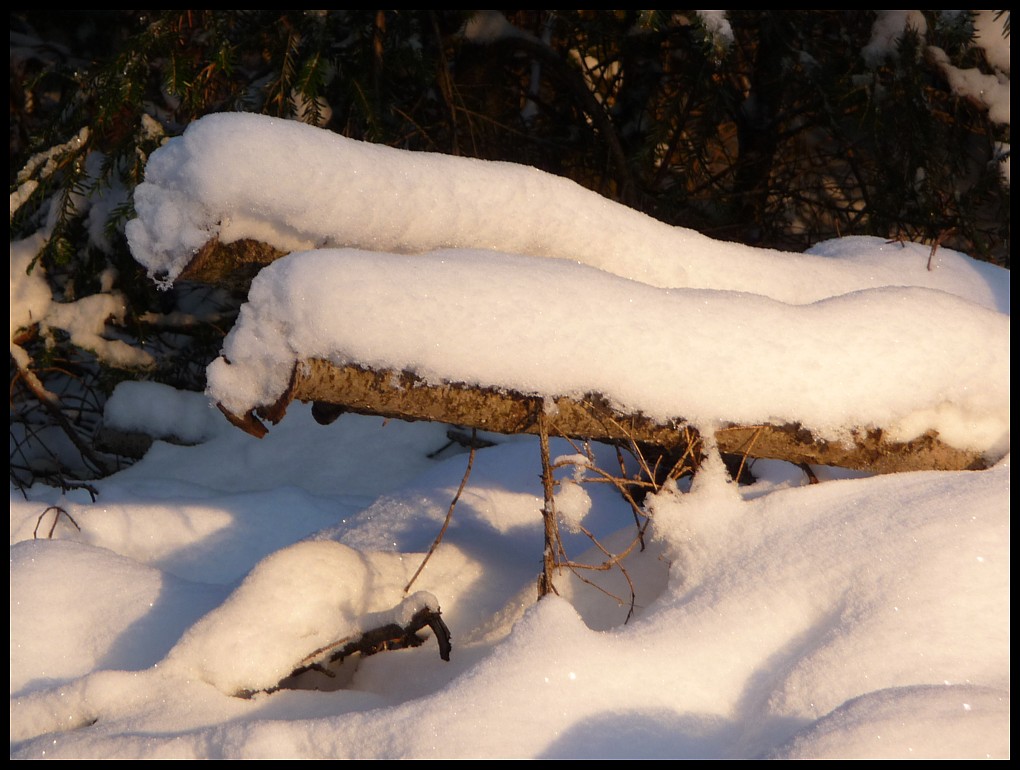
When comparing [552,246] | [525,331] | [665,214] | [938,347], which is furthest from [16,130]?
[938,347]

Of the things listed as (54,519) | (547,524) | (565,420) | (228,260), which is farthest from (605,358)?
(54,519)

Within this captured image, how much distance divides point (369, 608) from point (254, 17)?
6.76 ft

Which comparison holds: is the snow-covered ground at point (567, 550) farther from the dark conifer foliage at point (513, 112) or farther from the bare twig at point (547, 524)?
the dark conifer foliage at point (513, 112)

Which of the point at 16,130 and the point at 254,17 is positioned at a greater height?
the point at 254,17

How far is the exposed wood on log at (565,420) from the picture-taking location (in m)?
1.62

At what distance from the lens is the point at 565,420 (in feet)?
5.72

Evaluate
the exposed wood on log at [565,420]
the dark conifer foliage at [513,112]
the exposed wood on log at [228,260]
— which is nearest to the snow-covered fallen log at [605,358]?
the exposed wood on log at [565,420]

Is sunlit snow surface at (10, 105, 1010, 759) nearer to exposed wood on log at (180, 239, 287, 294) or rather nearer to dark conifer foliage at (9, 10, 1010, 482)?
exposed wood on log at (180, 239, 287, 294)

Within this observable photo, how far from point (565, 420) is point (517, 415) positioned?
0.30 feet

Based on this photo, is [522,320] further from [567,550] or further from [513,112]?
[513,112]

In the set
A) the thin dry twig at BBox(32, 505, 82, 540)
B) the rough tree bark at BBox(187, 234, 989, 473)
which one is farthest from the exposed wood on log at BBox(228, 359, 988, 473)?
the thin dry twig at BBox(32, 505, 82, 540)

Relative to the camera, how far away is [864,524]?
1687 millimetres

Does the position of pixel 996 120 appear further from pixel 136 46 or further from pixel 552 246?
pixel 136 46

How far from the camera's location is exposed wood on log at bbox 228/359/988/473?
1.62 metres
